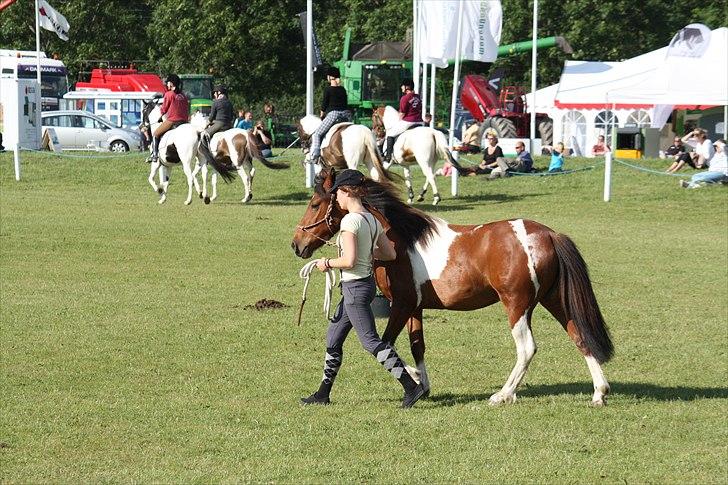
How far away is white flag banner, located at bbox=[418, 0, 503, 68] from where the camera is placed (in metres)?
31.4

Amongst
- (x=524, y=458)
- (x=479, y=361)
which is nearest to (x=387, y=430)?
(x=524, y=458)

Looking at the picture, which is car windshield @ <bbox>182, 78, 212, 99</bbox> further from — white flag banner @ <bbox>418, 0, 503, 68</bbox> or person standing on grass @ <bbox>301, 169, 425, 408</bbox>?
→ person standing on grass @ <bbox>301, 169, 425, 408</bbox>

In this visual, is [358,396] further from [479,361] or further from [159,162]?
[159,162]

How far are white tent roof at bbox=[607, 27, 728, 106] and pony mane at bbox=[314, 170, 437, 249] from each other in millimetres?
24417

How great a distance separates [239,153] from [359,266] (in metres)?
19.1

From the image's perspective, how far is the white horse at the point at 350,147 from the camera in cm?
2408

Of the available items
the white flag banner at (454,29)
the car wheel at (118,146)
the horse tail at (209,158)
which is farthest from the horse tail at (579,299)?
the car wheel at (118,146)

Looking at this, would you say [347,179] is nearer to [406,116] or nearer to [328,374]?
[328,374]

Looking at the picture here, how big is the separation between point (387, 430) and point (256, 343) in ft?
12.8

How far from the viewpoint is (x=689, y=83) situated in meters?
32.9

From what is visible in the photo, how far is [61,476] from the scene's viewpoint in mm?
7242

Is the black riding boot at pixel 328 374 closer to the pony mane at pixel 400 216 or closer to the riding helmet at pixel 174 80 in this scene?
the pony mane at pixel 400 216

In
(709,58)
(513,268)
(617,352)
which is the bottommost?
(617,352)

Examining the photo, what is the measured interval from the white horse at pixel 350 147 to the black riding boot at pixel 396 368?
48.6 feet
